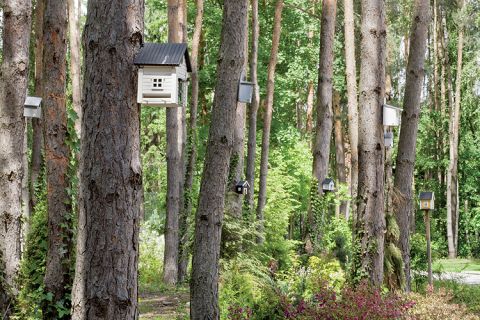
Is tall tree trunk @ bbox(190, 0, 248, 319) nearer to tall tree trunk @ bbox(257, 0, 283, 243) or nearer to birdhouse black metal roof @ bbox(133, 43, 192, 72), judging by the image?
birdhouse black metal roof @ bbox(133, 43, 192, 72)

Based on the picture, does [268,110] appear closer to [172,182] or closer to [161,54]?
[172,182]

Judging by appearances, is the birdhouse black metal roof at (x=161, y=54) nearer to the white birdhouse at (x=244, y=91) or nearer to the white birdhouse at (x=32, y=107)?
the white birdhouse at (x=244, y=91)

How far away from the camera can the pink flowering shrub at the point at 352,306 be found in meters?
9.03

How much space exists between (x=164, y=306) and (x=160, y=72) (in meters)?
9.11

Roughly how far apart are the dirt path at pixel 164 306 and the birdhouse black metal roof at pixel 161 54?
562 centimetres

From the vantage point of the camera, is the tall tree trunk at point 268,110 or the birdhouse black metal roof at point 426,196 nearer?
the birdhouse black metal roof at point 426,196

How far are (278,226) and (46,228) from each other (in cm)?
1039

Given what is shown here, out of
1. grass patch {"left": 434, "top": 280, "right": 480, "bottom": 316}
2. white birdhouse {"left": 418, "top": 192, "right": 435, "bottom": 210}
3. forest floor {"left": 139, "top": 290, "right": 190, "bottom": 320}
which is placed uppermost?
white birdhouse {"left": 418, "top": 192, "right": 435, "bottom": 210}

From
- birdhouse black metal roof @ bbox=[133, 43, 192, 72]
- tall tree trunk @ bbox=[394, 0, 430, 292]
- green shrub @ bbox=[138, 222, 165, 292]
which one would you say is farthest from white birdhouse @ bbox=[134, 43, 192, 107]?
green shrub @ bbox=[138, 222, 165, 292]

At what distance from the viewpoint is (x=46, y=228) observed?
380 inches

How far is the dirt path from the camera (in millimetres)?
11538

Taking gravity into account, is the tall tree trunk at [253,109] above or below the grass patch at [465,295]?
above

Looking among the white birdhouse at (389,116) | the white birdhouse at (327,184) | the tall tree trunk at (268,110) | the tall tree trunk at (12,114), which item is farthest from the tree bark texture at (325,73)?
the tall tree trunk at (12,114)

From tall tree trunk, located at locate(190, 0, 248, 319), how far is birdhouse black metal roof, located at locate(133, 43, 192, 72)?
255cm
